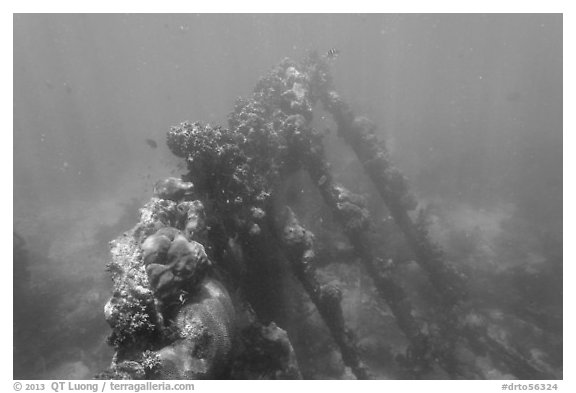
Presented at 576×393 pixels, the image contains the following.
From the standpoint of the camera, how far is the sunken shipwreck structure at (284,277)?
5.27 meters

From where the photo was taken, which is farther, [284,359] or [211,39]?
[211,39]

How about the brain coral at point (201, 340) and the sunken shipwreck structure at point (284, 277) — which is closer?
the brain coral at point (201, 340)

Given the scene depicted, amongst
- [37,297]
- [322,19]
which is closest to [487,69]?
[322,19]

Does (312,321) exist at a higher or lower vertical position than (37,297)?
lower

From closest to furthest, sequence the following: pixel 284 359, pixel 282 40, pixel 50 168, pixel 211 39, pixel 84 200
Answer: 1. pixel 284 359
2. pixel 84 200
3. pixel 50 168
4. pixel 211 39
5. pixel 282 40

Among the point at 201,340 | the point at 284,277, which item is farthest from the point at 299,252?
the point at 201,340

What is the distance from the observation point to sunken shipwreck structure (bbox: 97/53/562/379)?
17.3 ft

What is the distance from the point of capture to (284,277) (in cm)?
963

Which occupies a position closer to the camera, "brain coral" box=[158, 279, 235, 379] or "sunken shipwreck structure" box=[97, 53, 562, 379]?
"brain coral" box=[158, 279, 235, 379]

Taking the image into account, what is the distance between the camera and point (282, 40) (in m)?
118

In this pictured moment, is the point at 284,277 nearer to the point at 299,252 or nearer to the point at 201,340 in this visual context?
the point at 299,252

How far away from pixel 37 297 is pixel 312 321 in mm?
14083
